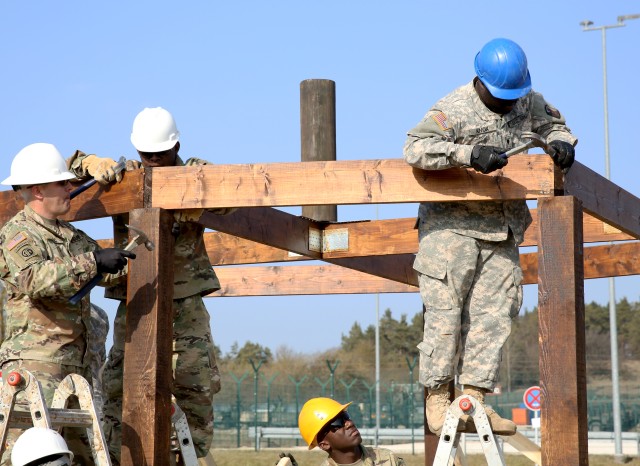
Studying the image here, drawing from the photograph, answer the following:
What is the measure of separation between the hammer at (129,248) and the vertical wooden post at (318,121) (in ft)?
12.0

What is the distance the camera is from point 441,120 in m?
6.12

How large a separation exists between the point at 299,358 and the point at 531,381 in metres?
14.1

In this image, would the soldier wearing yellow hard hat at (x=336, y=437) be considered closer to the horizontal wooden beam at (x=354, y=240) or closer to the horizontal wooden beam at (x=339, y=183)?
the horizontal wooden beam at (x=354, y=240)

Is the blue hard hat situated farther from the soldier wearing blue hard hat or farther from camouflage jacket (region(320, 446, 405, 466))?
camouflage jacket (region(320, 446, 405, 466))

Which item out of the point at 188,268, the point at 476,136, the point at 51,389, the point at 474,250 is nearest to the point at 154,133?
the point at 188,268

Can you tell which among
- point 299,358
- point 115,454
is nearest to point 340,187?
point 115,454

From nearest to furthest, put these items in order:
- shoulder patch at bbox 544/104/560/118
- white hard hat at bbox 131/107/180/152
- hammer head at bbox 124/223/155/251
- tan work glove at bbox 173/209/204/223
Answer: hammer head at bbox 124/223/155/251 → tan work glove at bbox 173/209/204/223 → shoulder patch at bbox 544/104/560/118 → white hard hat at bbox 131/107/180/152

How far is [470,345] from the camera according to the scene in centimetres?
614

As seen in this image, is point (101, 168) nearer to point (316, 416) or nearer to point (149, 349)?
point (149, 349)

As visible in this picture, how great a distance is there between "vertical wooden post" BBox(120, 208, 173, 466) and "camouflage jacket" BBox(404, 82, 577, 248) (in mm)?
1447

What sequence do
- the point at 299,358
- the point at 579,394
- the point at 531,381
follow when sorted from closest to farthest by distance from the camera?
the point at 579,394
the point at 531,381
the point at 299,358

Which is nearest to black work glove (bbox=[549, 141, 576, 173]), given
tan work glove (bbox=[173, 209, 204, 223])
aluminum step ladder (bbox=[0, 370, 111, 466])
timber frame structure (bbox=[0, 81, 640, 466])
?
timber frame structure (bbox=[0, 81, 640, 466])

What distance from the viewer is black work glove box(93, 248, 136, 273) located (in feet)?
18.6

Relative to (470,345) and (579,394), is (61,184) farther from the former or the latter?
(579,394)
